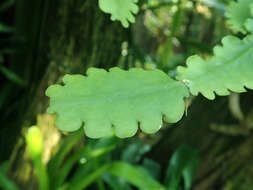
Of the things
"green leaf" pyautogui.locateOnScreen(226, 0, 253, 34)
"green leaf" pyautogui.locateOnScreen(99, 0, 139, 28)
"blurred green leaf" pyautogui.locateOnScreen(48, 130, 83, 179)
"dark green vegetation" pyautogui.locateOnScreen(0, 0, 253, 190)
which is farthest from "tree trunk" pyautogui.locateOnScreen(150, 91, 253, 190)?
"green leaf" pyautogui.locateOnScreen(99, 0, 139, 28)

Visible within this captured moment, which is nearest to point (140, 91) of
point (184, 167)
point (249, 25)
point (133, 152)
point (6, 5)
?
point (249, 25)

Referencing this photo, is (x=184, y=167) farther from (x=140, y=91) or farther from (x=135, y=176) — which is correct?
(x=140, y=91)

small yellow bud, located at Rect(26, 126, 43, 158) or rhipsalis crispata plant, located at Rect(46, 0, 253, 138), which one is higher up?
rhipsalis crispata plant, located at Rect(46, 0, 253, 138)

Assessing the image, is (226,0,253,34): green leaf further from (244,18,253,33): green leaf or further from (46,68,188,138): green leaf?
(46,68,188,138): green leaf

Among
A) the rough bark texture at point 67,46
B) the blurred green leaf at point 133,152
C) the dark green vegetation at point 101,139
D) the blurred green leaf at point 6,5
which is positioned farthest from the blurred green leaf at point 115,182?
the blurred green leaf at point 6,5

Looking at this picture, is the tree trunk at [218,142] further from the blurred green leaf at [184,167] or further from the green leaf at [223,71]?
the green leaf at [223,71]

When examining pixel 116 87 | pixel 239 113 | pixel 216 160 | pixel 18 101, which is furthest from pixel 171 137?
pixel 116 87
